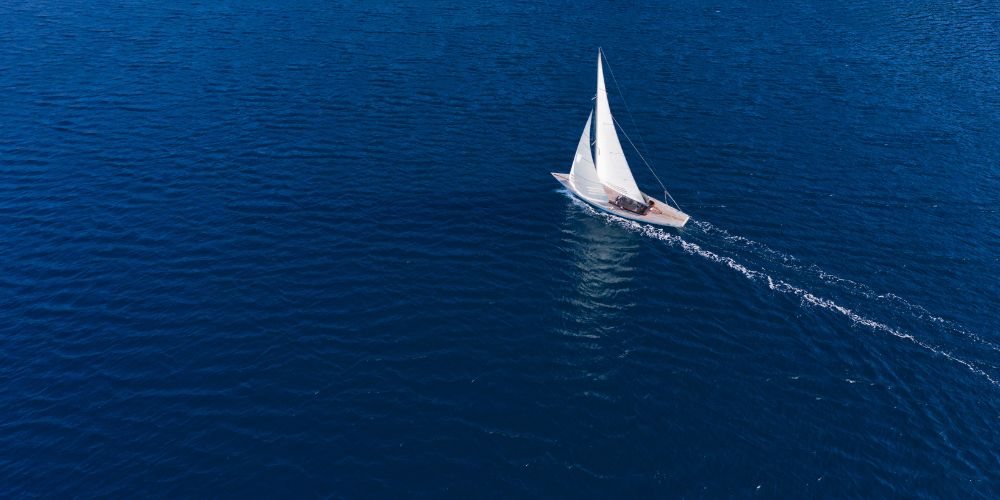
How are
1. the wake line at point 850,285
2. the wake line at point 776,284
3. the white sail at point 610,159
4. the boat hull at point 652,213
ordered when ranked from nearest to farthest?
the wake line at point 776,284
the wake line at point 850,285
the boat hull at point 652,213
the white sail at point 610,159

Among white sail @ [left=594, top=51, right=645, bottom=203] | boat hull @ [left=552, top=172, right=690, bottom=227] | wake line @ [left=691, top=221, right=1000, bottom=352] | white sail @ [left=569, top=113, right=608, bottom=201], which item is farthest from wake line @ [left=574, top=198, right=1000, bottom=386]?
white sail @ [left=594, top=51, right=645, bottom=203]

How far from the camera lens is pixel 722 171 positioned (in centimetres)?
10931

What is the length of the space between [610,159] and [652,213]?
434 inches

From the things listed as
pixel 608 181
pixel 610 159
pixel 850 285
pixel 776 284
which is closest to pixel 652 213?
pixel 608 181

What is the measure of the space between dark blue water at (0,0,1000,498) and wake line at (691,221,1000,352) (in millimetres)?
375

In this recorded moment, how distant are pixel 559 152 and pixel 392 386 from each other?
6119 cm

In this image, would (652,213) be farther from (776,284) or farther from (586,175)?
(776,284)

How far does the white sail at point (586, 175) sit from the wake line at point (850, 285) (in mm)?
16140

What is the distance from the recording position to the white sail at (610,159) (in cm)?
9862

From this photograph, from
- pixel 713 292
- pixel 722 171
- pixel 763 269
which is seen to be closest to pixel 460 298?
pixel 713 292

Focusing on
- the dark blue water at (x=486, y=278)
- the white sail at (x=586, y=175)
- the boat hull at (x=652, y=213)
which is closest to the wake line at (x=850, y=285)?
the dark blue water at (x=486, y=278)

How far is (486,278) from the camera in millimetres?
86938

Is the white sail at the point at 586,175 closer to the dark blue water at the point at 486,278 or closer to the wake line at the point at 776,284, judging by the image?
the wake line at the point at 776,284

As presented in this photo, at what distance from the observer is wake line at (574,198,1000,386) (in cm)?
7431
